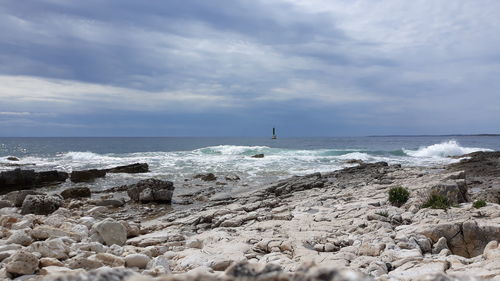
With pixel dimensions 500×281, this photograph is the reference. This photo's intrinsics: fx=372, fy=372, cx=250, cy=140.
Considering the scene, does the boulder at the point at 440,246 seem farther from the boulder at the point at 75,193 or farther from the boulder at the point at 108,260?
the boulder at the point at 75,193

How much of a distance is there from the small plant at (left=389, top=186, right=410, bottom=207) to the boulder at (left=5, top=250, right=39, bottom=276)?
8.97 metres

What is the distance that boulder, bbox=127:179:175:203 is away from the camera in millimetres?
16422

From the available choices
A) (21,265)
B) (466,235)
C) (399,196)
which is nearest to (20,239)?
(21,265)

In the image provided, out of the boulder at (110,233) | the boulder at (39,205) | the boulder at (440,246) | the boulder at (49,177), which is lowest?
the boulder at (49,177)

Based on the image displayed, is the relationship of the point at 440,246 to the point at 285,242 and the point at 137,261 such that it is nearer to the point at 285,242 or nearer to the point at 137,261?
the point at 285,242

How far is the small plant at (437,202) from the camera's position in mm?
8812

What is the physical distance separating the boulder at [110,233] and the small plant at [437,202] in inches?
285

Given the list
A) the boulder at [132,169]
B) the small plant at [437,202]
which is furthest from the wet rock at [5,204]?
the small plant at [437,202]

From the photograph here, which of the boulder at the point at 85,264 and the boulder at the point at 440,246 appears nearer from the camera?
the boulder at the point at 85,264

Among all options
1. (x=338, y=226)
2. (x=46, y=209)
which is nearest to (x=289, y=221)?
(x=338, y=226)

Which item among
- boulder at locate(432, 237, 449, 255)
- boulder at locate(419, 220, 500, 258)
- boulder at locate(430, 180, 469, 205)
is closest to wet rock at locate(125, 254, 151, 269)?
boulder at locate(432, 237, 449, 255)

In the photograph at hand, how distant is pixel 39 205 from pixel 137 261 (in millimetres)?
9717

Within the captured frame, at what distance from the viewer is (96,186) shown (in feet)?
75.0

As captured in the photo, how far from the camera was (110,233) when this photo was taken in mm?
8188
